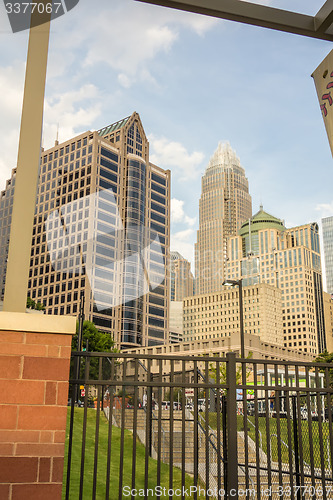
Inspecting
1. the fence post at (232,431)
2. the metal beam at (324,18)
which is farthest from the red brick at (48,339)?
the metal beam at (324,18)

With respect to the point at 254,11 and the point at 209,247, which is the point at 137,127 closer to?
the point at 209,247

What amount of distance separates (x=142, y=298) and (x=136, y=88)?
16551 millimetres

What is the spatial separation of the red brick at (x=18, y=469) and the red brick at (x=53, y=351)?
1.09ft

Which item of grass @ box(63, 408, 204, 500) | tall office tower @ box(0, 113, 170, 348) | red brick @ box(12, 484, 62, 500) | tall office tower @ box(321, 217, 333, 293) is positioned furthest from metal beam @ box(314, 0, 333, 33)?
tall office tower @ box(321, 217, 333, 293)

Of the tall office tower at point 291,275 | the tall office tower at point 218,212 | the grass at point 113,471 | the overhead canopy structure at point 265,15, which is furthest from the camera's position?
the tall office tower at point 291,275

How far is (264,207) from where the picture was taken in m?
87.0

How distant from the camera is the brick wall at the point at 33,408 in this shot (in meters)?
1.53

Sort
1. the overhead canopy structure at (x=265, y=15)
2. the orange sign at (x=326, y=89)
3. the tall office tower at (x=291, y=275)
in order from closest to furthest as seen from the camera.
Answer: the overhead canopy structure at (x=265, y=15) < the orange sign at (x=326, y=89) < the tall office tower at (x=291, y=275)

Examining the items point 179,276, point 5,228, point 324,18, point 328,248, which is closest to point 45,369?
point 5,228

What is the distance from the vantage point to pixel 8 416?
1.57 meters

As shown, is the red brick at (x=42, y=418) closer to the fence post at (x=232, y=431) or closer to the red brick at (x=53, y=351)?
the red brick at (x=53, y=351)

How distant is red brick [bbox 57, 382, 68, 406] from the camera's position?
1625 mm

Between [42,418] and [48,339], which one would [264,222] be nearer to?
[48,339]

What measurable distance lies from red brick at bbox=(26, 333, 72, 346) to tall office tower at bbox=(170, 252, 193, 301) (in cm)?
4300
